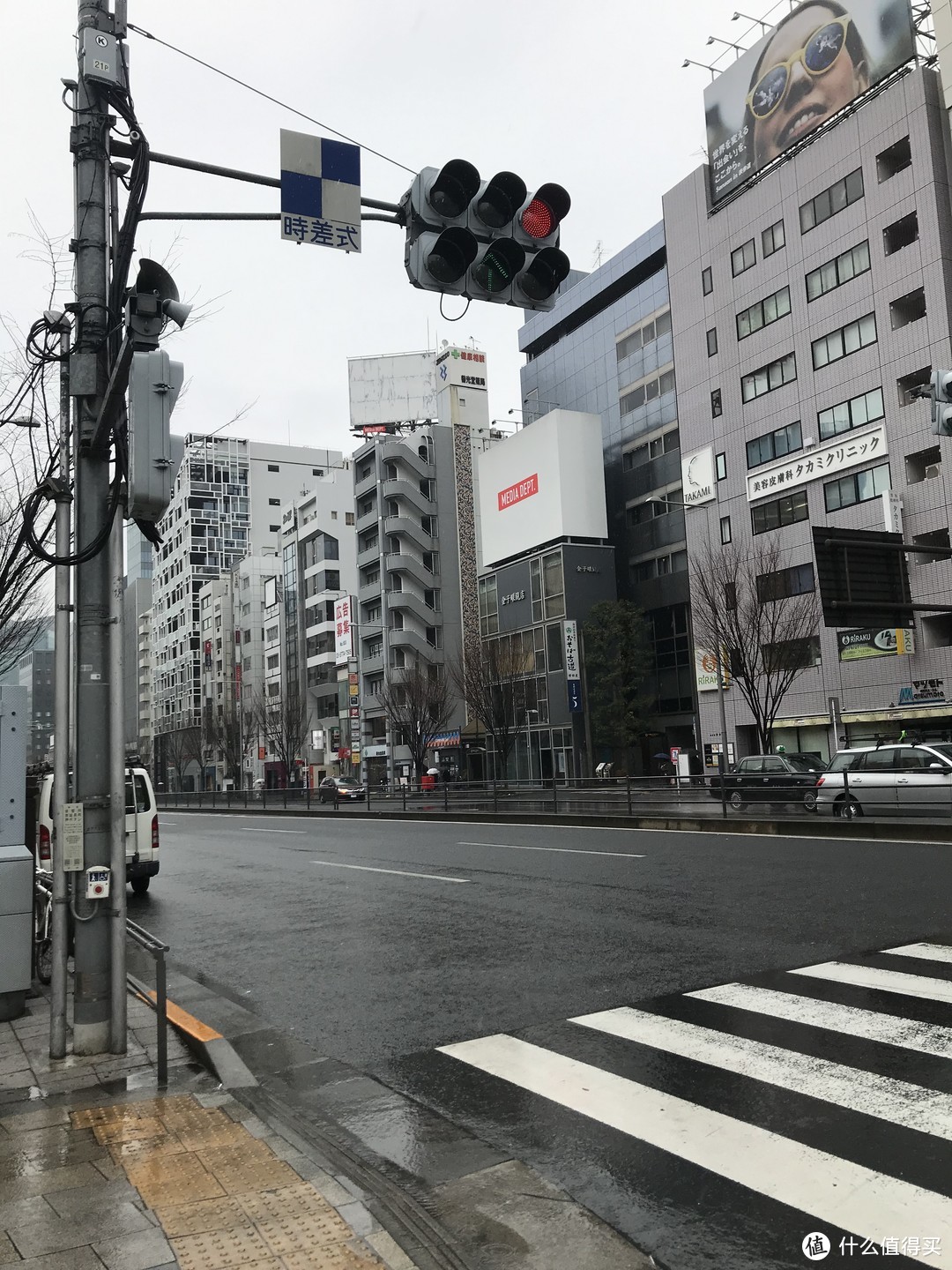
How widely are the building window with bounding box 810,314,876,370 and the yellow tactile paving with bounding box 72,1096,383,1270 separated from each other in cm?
4275

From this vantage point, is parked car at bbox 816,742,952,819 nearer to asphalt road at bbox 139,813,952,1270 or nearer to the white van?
asphalt road at bbox 139,813,952,1270

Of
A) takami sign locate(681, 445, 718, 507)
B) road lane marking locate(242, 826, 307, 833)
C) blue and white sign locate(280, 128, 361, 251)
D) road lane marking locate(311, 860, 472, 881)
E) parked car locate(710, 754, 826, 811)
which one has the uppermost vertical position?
takami sign locate(681, 445, 718, 507)

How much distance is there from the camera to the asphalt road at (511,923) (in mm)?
7363

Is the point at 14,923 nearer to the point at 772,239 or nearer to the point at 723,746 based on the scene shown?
the point at 723,746

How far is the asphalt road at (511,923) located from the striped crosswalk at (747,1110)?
0.67m

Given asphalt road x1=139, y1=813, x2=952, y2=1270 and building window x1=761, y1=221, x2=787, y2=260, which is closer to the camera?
asphalt road x1=139, y1=813, x2=952, y2=1270

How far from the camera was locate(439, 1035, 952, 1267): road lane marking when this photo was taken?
12.2ft

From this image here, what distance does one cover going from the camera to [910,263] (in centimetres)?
3900

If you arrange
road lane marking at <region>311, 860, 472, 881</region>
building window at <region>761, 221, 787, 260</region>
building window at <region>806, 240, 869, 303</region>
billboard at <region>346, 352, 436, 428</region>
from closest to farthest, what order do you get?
road lane marking at <region>311, 860, 472, 881</region> < building window at <region>806, 240, 869, 303</region> < building window at <region>761, 221, 787, 260</region> < billboard at <region>346, 352, 436, 428</region>

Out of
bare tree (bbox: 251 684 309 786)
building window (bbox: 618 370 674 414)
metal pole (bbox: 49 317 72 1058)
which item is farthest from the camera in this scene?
bare tree (bbox: 251 684 309 786)

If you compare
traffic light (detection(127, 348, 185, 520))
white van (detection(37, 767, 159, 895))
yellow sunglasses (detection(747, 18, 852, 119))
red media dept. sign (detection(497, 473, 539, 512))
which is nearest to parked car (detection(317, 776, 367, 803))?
red media dept. sign (detection(497, 473, 539, 512))

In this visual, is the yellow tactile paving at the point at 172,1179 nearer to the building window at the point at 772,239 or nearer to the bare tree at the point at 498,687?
the building window at the point at 772,239

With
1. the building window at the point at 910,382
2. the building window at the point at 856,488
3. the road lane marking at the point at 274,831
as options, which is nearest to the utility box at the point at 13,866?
the road lane marking at the point at 274,831

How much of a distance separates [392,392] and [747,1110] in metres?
78.2
